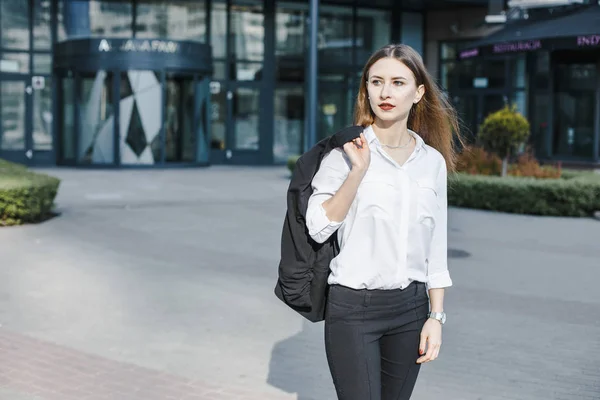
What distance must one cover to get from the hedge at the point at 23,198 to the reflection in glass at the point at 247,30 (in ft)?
58.7

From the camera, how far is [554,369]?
5.95m

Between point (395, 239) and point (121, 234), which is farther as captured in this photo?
point (121, 234)

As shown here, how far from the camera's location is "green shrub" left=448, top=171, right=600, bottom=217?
15.4 meters

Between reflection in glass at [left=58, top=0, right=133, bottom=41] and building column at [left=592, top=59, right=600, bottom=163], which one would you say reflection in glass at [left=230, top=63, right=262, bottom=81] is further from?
building column at [left=592, top=59, right=600, bottom=163]

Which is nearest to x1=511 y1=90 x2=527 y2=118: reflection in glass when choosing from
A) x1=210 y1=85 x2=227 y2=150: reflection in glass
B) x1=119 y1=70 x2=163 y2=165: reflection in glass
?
x1=210 y1=85 x2=227 y2=150: reflection in glass

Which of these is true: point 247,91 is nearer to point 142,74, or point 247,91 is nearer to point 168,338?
point 142,74

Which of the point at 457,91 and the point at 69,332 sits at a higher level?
the point at 457,91

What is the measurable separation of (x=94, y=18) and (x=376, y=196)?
27499mm

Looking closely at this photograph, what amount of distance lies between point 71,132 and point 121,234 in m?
16.8

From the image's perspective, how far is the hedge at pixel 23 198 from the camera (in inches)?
497

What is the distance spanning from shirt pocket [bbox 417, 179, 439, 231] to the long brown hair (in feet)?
0.99

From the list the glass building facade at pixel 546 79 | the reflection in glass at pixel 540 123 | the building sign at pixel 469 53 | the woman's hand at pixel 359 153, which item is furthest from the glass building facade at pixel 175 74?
the woman's hand at pixel 359 153

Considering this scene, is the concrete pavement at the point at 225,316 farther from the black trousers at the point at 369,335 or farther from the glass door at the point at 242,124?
the glass door at the point at 242,124

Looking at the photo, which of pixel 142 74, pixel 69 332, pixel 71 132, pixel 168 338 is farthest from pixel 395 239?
Answer: pixel 71 132
